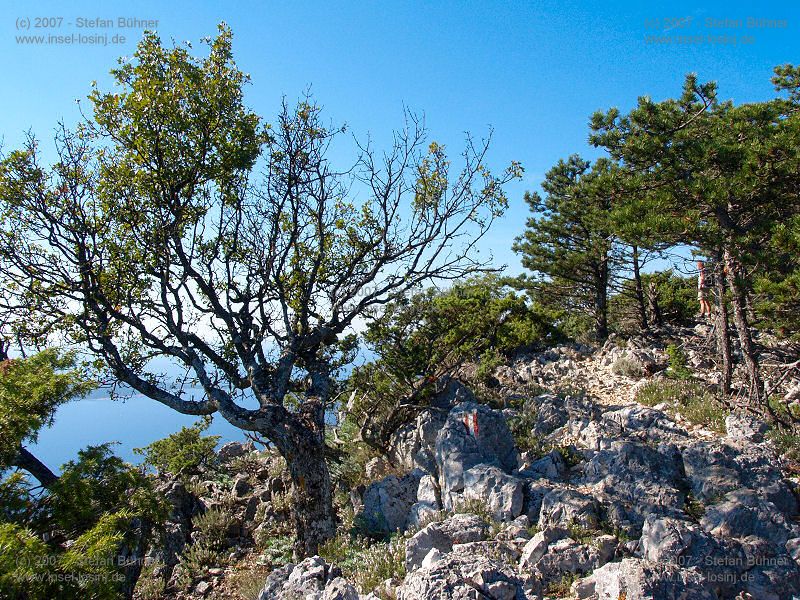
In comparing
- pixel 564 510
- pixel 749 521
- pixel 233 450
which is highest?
pixel 233 450

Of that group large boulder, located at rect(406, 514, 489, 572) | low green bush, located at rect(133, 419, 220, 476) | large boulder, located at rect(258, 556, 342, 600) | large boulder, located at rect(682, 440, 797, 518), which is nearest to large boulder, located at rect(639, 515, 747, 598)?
large boulder, located at rect(682, 440, 797, 518)

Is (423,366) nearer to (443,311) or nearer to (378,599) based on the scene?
(443,311)

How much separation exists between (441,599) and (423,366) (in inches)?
315

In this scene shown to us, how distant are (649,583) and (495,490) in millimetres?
2978

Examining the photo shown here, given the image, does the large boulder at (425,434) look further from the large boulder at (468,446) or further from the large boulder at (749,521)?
the large boulder at (749,521)

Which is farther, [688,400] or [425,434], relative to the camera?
[688,400]

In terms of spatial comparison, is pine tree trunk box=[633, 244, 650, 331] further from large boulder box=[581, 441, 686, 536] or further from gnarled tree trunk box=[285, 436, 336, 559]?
gnarled tree trunk box=[285, 436, 336, 559]

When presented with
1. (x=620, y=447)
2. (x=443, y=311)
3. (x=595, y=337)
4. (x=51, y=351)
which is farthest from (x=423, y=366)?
(x=595, y=337)

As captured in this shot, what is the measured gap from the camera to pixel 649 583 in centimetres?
438

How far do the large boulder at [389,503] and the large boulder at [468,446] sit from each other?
0.67 m

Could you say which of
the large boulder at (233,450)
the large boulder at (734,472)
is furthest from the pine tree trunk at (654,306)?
the large boulder at (233,450)

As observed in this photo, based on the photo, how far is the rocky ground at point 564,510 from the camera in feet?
15.9

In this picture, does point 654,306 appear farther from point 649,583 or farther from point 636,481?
point 649,583

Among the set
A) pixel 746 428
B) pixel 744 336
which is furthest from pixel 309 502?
pixel 744 336
